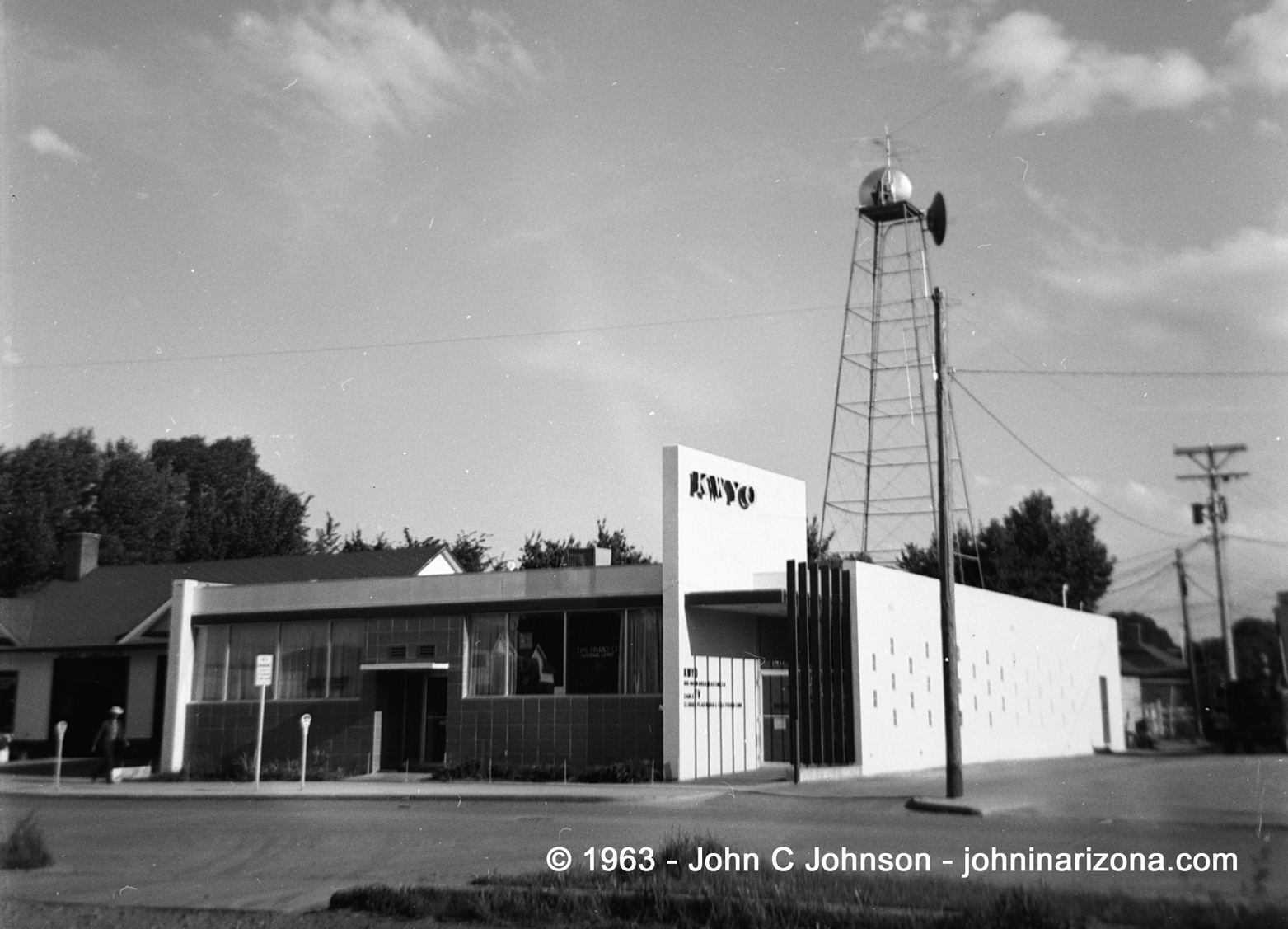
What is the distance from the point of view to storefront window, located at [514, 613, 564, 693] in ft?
90.3

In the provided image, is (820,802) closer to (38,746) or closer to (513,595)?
(513,595)

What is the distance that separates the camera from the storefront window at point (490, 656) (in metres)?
28.1

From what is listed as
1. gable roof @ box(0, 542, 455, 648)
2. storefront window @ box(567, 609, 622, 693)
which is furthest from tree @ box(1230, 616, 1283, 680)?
gable roof @ box(0, 542, 455, 648)

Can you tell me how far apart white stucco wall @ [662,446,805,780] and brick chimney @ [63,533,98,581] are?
2405 cm

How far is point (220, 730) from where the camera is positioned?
30.8 m

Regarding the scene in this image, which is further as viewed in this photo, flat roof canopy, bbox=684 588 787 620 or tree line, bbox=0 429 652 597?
tree line, bbox=0 429 652 597

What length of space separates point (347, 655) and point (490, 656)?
3832 millimetres

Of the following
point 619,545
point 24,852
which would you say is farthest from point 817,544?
point 24,852

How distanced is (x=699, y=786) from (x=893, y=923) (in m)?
15.4

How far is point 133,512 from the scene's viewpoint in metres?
56.9

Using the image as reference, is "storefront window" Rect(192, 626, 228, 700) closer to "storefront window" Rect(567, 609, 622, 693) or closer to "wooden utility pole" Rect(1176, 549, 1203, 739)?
"storefront window" Rect(567, 609, 622, 693)

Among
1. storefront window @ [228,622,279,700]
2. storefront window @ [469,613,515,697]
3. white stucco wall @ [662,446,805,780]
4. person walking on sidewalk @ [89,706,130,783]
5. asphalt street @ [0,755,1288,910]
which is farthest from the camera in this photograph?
storefront window @ [228,622,279,700]

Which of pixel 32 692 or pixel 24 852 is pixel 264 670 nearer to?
pixel 24 852

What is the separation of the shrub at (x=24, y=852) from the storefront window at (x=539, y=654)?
14055 millimetres
